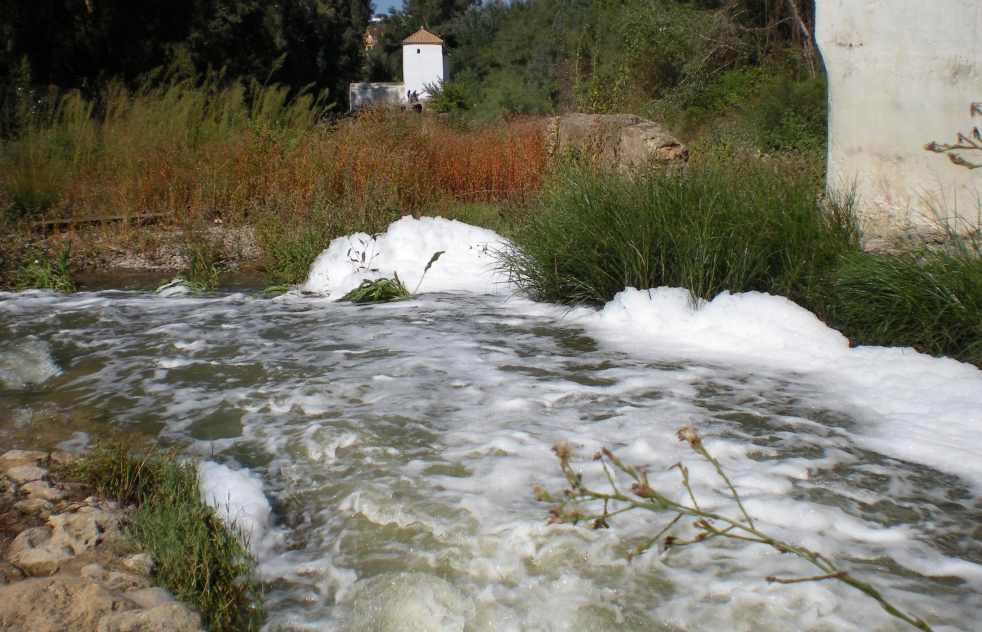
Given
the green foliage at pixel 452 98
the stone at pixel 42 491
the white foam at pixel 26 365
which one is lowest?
the white foam at pixel 26 365

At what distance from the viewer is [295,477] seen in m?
2.88

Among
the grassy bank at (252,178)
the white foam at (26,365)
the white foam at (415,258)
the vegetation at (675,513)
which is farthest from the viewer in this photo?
the grassy bank at (252,178)

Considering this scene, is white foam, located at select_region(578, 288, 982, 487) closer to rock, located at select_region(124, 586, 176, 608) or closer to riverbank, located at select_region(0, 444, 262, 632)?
riverbank, located at select_region(0, 444, 262, 632)

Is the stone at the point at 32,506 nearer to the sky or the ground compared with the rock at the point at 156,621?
nearer to the sky

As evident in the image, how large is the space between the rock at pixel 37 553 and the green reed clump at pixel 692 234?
11.4 ft

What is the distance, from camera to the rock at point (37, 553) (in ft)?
7.14

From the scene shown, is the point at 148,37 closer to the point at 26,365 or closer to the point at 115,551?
the point at 26,365

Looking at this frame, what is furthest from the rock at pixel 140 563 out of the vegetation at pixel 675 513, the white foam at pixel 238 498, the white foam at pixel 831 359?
the white foam at pixel 831 359

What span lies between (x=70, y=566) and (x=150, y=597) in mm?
293

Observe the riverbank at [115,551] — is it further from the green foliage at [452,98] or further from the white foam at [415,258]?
the green foliage at [452,98]

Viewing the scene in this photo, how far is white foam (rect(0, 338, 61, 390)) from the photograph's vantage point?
160 inches

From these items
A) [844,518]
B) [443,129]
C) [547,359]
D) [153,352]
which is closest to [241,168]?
[443,129]

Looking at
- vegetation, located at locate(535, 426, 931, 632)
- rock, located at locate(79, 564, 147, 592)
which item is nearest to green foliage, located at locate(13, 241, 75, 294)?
rock, located at locate(79, 564, 147, 592)

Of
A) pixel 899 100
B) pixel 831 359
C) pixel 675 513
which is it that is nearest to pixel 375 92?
pixel 899 100
